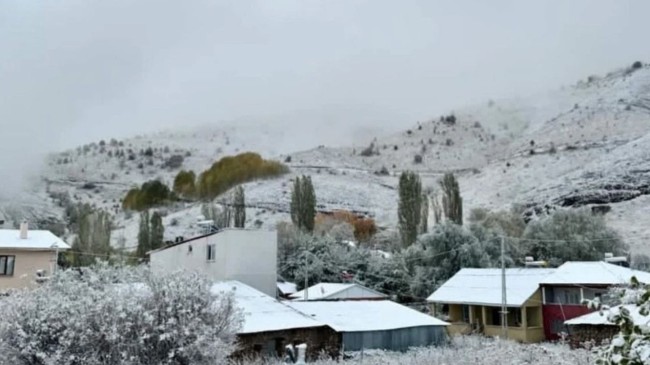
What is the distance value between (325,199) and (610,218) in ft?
102

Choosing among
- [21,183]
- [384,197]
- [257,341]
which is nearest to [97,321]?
[257,341]

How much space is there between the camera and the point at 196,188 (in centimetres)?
7638

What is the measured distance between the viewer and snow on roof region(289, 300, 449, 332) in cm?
2089

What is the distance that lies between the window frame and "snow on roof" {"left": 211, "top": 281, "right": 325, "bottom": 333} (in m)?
2.72

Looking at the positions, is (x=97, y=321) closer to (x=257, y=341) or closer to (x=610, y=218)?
(x=257, y=341)

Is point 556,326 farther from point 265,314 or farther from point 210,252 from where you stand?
point 210,252

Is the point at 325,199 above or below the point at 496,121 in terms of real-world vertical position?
below

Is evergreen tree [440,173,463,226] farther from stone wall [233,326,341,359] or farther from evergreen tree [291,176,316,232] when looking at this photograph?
stone wall [233,326,341,359]

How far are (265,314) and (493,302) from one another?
1395 centimetres

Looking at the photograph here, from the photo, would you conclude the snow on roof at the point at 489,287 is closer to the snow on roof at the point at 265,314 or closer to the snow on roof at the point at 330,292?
the snow on roof at the point at 330,292

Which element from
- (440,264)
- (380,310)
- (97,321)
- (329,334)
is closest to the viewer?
(97,321)

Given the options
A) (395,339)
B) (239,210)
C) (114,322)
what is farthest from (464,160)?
(114,322)

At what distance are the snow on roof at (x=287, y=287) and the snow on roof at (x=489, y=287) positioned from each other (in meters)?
9.10

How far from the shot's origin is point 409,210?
48656 mm
